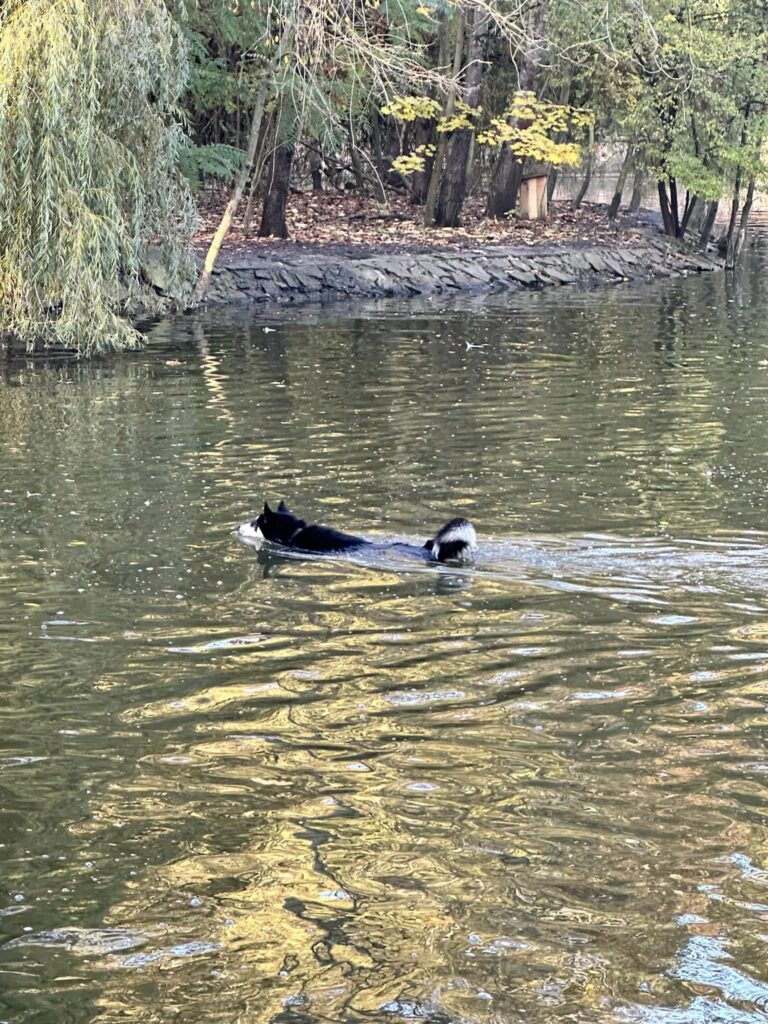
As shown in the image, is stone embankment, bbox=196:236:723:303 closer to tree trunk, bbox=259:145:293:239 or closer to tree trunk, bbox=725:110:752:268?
tree trunk, bbox=259:145:293:239

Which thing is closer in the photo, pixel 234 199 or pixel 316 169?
pixel 234 199

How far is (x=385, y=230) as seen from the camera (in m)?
37.2

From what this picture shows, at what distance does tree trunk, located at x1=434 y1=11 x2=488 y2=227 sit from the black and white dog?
28018 millimetres

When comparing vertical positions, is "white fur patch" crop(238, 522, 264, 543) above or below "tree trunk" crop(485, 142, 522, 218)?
below

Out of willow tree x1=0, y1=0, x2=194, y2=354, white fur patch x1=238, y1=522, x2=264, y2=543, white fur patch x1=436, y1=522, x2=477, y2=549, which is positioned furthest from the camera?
willow tree x1=0, y1=0, x2=194, y2=354

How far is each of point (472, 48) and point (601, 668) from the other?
31.4m

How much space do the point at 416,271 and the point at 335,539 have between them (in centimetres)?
2348

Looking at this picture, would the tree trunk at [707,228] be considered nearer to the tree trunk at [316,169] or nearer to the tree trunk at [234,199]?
the tree trunk at [316,169]

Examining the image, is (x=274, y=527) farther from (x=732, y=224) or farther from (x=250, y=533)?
(x=732, y=224)

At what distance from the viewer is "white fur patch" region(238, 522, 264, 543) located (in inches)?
406

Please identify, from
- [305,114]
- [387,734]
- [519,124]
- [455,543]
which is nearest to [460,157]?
[519,124]

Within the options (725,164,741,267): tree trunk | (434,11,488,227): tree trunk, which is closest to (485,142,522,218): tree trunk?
(434,11,488,227): tree trunk

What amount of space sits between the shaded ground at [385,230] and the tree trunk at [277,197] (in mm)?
440

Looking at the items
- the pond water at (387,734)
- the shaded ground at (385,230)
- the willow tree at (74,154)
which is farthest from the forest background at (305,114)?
the pond water at (387,734)
